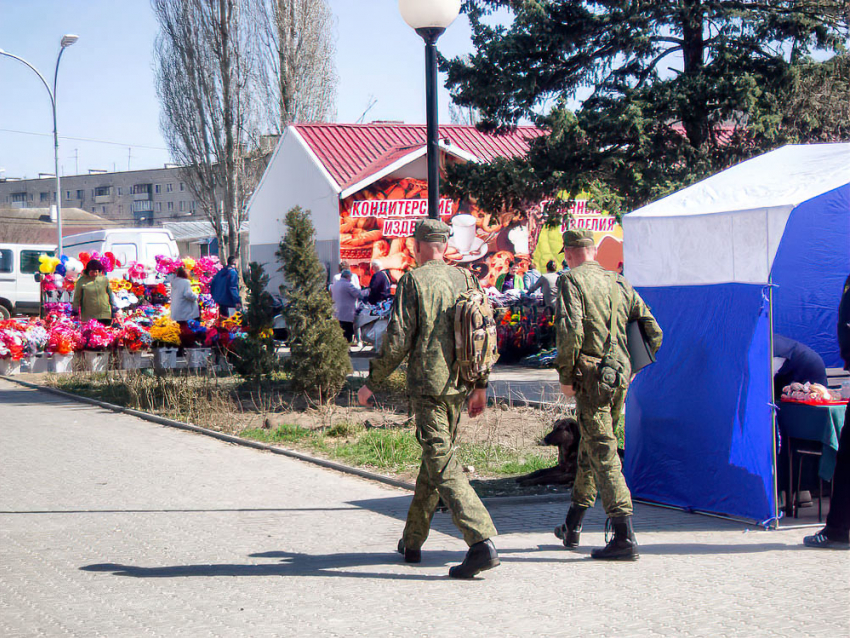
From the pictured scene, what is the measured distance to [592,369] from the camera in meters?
5.89

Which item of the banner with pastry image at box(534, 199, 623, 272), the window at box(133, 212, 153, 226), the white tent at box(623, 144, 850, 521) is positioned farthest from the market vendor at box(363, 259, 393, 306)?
the window at box(133, 212, 153, 226)

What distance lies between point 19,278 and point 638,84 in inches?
806

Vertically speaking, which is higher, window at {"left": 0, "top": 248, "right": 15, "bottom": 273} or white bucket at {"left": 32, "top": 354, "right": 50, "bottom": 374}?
window at {"left": 0, "top": 248, "right": 15, "bottom": 273}

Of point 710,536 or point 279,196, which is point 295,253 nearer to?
point 710,536

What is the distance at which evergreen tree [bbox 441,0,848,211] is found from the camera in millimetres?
16906

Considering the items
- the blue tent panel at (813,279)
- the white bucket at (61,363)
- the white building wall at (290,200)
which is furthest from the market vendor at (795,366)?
the white building wall at (290,200)

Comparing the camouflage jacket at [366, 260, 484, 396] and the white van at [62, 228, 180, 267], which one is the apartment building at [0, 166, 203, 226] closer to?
the white van at [62, 228, 180, 267]

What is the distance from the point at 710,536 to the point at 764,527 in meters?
0.43

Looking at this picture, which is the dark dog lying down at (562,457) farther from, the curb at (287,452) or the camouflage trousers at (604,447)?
the camouflage trousers at (604,447)

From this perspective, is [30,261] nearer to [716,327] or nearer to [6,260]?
[6,260]

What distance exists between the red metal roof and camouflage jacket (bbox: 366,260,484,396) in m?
24.9

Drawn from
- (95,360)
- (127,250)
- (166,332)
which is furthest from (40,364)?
(127,250)

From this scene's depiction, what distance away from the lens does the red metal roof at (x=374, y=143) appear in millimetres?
31125

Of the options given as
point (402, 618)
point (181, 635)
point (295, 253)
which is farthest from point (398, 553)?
point (295, 253)
